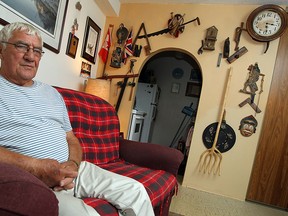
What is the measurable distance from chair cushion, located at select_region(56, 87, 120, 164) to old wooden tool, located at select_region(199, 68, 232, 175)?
1268 millimetres

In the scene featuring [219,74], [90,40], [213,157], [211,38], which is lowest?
[213,157]

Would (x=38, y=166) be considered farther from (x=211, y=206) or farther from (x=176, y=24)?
(x=176, y=24)

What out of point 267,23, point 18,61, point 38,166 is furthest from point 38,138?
point 267,23

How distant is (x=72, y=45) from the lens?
86.6 inches

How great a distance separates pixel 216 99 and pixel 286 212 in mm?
1433

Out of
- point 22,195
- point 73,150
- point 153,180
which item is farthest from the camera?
point 153,180

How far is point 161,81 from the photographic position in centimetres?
461

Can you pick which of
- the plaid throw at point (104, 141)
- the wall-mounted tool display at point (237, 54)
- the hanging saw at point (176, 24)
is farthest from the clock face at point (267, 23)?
the plaid throw at point (104, 141)

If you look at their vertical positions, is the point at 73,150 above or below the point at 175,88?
below

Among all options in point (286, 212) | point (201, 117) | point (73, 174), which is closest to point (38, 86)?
point (73, 174)

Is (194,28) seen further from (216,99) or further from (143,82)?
(143,82)

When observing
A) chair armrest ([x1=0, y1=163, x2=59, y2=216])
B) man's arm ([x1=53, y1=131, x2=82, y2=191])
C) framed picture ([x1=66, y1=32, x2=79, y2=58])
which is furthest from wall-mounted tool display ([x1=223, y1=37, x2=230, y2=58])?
chair armrest ([x1=0, y1=163, x2=59, y2=216])

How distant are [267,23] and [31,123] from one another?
2594mm

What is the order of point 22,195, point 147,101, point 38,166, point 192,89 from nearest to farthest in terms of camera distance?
point 22,195
point 38,166
point 147,101
point 192,89
